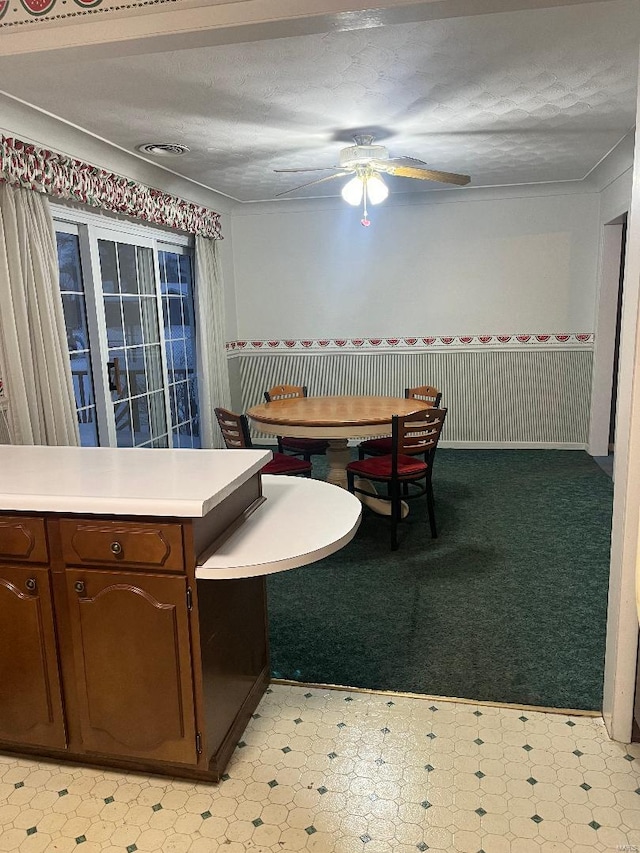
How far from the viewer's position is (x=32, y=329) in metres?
3.22

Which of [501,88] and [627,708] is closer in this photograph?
[627,708]

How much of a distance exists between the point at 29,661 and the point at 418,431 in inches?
90.9

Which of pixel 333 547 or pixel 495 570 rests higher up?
pixel 333 547

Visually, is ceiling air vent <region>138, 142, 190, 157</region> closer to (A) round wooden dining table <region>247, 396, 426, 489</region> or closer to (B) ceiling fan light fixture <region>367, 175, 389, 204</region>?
(B) ceiling fan light fixture <region>367, 175, 389, 204</region>

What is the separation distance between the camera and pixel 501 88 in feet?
9.91

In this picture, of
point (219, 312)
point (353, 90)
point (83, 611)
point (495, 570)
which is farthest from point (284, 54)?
point (219, 312)

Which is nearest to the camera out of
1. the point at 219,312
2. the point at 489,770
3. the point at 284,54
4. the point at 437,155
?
the point at 489,770

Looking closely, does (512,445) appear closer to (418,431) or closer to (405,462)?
(405,462)

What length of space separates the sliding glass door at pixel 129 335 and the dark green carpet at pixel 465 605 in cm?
185

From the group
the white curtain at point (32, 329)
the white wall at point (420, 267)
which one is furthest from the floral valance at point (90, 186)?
the white wall at point (420, 267)

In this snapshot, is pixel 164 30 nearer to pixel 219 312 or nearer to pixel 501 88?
pixel 501 88

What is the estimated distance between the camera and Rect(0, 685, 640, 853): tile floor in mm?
1644

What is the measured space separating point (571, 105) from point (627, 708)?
295cm

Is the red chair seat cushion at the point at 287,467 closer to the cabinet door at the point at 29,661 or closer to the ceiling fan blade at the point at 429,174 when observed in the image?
the ceiling fan blade at the point at 429,174
